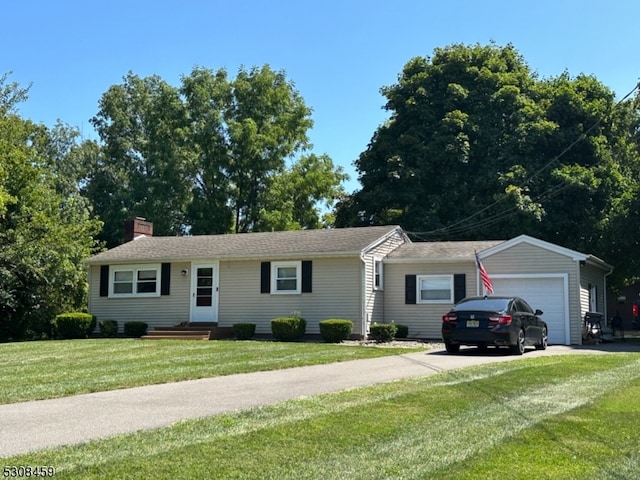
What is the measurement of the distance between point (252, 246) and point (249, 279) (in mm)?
1477

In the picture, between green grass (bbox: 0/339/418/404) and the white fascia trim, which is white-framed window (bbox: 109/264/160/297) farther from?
the white fascia trim

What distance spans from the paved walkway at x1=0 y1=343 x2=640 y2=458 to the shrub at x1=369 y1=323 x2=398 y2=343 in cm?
772

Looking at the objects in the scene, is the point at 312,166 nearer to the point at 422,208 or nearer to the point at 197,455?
the point at 422,208

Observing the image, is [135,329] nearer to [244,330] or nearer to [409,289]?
[244,330]

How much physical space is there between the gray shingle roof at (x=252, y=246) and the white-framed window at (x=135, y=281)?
48cm

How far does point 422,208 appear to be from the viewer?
35625mm

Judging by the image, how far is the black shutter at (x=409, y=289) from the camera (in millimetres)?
24000

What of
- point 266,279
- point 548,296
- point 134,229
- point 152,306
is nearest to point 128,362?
point 266,279

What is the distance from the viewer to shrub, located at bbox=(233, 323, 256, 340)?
23.0m

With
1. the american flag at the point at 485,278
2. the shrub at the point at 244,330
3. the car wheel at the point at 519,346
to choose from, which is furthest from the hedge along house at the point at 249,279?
the car wheel at the point at 519,346

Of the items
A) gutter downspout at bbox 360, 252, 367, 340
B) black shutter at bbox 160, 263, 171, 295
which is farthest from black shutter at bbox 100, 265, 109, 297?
gutter downspout at bbox 360, 252, 367, 340

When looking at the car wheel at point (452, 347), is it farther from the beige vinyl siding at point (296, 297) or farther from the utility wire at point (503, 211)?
the utility wire at point (503, 211)

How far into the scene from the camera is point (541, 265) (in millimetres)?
22281

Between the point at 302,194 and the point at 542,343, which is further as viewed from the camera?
the point at 302,194
